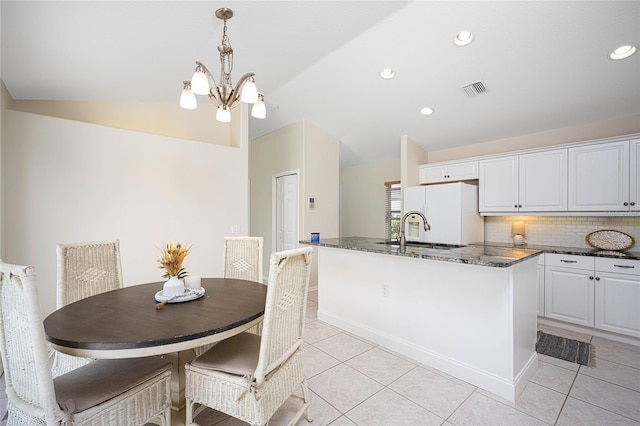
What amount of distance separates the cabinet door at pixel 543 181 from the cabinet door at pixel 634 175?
1.72 ft

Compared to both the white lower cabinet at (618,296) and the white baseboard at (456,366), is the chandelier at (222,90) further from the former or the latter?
the white lower cabinet at (618,296)

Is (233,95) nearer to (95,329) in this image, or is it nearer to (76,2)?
(76,2)

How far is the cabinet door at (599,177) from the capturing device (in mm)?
3031

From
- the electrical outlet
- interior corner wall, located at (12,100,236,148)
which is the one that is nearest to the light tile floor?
the electrical outlet

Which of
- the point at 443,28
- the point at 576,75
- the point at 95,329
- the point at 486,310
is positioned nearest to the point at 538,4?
the point at 443,28

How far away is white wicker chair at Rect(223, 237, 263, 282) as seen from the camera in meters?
2.56

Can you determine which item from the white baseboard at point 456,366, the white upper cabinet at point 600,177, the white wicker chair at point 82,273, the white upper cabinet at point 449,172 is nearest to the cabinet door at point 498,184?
the white upper cabinet at point 449,172

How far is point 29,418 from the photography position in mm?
1178

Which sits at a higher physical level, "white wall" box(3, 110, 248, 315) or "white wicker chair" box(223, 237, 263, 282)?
"white wall" box(3, 110, 248, 315)

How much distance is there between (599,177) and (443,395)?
3.05 meters

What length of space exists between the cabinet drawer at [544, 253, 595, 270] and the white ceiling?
5.57ft

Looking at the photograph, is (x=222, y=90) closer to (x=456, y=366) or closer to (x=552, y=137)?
(x=456, y=366)

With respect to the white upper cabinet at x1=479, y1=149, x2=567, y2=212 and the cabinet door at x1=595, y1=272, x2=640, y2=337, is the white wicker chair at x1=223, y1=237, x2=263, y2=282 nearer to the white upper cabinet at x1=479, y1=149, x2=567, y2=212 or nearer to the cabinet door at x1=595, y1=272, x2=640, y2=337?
the white upper cabinet at x1=479, y1=149, x2=567, y2=212

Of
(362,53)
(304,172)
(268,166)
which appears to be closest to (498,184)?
(362,53)
